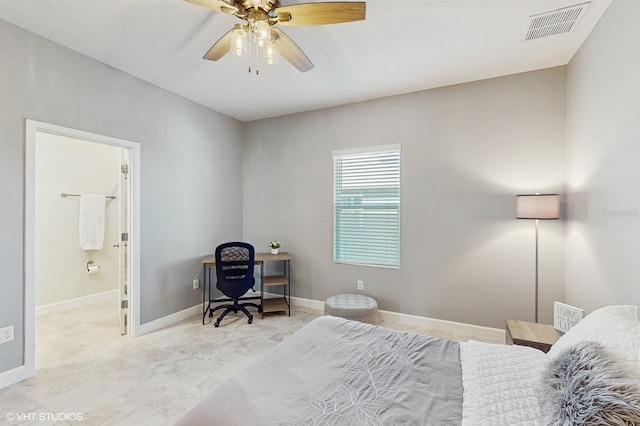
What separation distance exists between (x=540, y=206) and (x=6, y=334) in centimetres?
462

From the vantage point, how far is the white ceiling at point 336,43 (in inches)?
81.2

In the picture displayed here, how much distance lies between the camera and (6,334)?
2232 mm

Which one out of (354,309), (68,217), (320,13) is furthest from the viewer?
(68,217)

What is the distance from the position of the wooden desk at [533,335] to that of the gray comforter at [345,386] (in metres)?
0.84

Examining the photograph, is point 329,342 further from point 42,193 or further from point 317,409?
point 42,193

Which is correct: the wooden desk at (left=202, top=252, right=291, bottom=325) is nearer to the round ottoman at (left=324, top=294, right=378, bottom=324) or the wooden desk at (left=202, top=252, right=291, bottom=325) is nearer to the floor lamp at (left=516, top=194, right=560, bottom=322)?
the round ottoman at (left=324, top=294, right=378, bottom=324)

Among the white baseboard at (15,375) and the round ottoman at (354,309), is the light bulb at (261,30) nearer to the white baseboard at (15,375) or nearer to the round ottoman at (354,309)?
the round ottoman at (354,309)

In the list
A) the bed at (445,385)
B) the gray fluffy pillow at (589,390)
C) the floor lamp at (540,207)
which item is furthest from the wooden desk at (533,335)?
the gray fluffy pillow at (589,390)

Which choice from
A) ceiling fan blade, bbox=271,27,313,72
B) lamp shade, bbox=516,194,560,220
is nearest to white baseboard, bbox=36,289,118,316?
ceiling fan blade, bbox=271,27,313,72

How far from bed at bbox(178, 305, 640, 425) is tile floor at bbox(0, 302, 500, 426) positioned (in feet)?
4.01

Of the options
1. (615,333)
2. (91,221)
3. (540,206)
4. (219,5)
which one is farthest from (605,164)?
(91,221)

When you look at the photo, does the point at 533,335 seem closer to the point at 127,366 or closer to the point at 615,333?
the point at 615,333

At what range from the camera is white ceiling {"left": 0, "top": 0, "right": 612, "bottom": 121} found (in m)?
2.06

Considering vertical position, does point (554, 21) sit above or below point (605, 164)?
above
